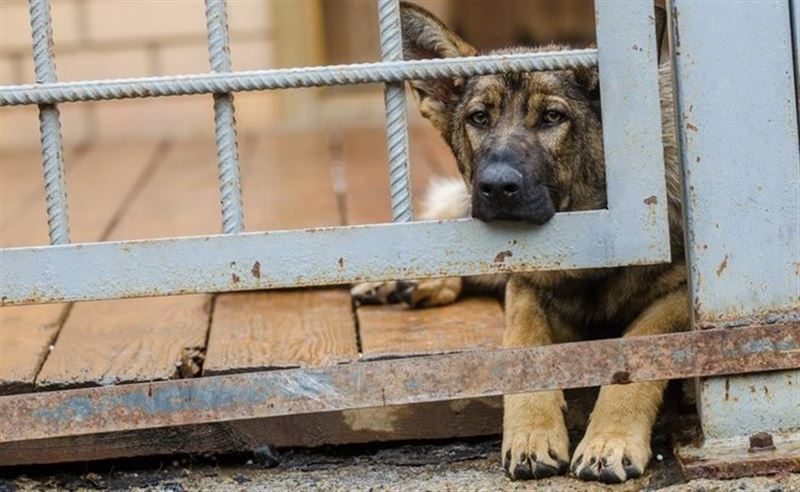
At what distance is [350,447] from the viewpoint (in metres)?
3.34

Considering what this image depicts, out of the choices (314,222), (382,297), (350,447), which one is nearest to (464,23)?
(314,222)

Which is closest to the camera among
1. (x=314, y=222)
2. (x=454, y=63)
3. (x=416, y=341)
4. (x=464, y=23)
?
(x=454, y=63)

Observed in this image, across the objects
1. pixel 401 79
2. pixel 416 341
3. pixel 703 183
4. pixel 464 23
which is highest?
pixel 464 23

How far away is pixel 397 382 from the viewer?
2945 mm

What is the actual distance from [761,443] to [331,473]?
35.7 inches

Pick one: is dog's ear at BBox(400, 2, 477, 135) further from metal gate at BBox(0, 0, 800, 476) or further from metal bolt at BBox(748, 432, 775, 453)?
metal bolt at BBox(748, 432, 775, 453)

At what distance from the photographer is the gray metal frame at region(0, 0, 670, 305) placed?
9.73ft

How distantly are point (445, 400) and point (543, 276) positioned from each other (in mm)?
713

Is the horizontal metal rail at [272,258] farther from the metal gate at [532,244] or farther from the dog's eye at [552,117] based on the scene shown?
the dog's eye at [552,117]

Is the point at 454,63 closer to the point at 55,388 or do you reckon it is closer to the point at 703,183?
the point at 703,183

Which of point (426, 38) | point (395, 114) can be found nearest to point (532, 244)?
point (395, 114)

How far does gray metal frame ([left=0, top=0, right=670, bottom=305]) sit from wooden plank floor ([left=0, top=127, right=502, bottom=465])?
1.15ft

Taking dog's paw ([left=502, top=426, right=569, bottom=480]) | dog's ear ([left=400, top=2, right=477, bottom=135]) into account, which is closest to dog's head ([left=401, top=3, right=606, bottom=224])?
dog's ear ([left=400, top=2, right=477, bottom=135])

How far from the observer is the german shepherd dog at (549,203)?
305 centimetres
